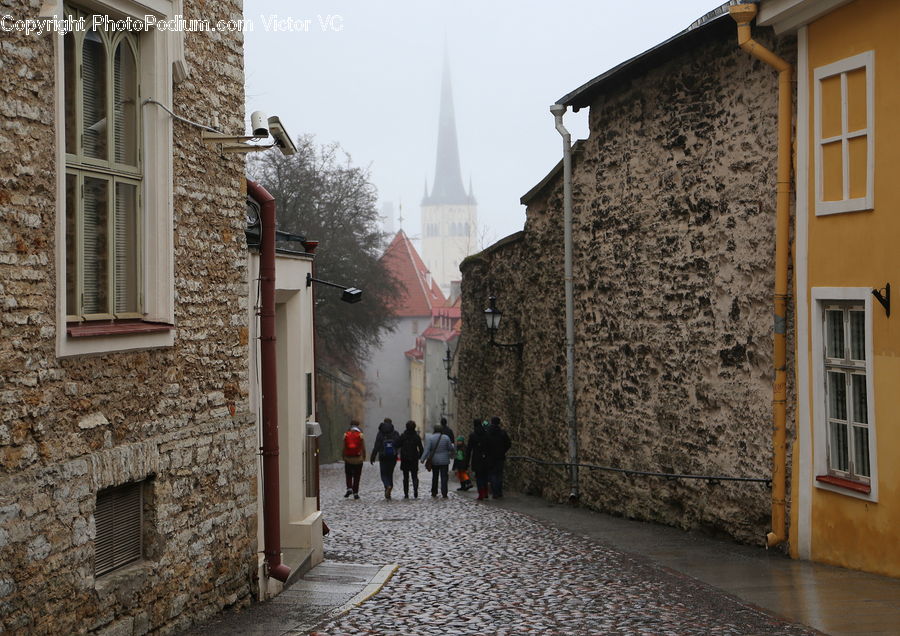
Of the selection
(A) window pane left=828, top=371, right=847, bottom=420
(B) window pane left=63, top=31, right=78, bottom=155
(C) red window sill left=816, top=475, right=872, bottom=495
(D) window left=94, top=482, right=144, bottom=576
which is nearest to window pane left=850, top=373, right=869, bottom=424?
(A) window pane left=828, top=371, right=847, bottom=420

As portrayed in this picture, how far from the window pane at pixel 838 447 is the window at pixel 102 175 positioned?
6.51 meters

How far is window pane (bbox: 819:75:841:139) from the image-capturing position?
33.4 ft

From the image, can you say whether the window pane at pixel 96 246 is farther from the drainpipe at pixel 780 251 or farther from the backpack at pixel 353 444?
the backpack at pixel 353 444

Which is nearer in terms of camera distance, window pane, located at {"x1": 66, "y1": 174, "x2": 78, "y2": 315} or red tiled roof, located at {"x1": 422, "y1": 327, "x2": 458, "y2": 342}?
window pane, located at {"x1": 66, "y1": 174, "x2": 78, "y2": 315}

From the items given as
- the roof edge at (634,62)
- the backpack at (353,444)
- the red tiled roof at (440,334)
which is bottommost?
the backpack at (353,444)

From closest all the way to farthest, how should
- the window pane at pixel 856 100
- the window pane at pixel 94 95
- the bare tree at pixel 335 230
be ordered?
the window pane at pixel 94 95 < the window pane at pixel 856 100 < the bare tree at pixel 335 230

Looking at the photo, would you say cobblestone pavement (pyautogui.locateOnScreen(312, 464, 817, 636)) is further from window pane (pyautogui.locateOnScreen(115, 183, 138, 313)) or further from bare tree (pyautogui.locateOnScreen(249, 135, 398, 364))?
bare tree (pyautogui.locateOnScreen(249, 135, 398, 364))

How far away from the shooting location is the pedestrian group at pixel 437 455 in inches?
711

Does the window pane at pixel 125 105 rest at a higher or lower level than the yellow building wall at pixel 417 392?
higher

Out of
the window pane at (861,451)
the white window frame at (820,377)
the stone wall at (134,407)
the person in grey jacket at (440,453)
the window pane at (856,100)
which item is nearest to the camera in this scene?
the stone wall at (134,407)

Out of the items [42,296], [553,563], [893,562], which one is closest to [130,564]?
[42,296]

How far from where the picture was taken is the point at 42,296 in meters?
5.96

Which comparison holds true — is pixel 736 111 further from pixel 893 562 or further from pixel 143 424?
pixel 143 424

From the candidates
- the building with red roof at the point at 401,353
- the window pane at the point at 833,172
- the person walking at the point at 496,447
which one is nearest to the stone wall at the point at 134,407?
the window pane at the point at 833,172
